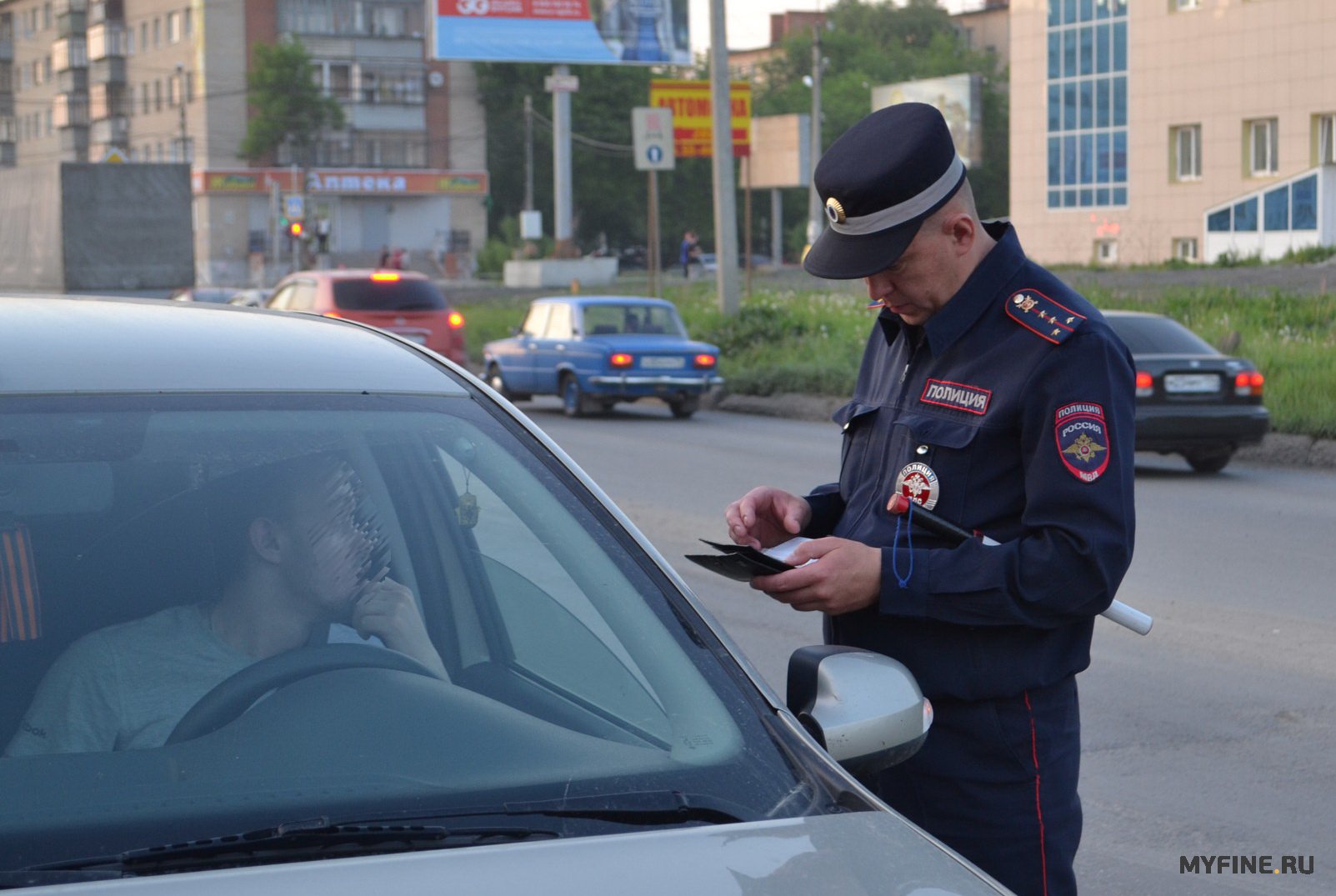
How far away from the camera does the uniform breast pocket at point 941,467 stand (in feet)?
8.70

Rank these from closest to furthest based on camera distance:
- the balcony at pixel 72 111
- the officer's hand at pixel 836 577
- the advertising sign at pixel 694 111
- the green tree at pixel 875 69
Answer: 1. the officer's hand at pixel 836 577
2. the advertising sign at pixel 694 111
3. the balcony at pixel 72 111
4. the green tree at pixel 875 69

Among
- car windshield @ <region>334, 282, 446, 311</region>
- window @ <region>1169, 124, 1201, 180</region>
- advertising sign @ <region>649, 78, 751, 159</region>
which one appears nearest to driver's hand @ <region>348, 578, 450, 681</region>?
car windshield @ <region>334, 282, 446, 311</region>

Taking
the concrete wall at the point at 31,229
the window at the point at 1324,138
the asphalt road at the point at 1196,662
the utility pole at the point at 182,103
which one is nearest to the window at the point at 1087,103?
the window at the point at 1324,138

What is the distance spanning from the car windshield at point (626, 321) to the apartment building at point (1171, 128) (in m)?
34.1

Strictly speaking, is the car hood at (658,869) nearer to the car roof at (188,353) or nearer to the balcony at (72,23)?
the car roof at (188,353)

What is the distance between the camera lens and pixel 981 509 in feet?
8.77

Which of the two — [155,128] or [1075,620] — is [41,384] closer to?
[1075,620]

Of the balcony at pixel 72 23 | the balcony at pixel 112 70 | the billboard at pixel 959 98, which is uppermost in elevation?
the balcony at pixel 72 23

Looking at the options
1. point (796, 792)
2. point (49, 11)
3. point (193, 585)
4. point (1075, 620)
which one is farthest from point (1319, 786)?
point (49, 11)

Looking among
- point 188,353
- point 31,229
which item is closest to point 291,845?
point 188,353

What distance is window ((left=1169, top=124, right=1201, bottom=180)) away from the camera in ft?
200

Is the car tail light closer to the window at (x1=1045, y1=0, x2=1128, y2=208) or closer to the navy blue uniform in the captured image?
the navy blue uniform

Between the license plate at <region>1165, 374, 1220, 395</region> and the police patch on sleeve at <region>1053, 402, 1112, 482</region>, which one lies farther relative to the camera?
the license plate at <region>1165, 374, 1220, 395</region>

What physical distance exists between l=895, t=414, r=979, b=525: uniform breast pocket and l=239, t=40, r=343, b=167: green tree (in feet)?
252
